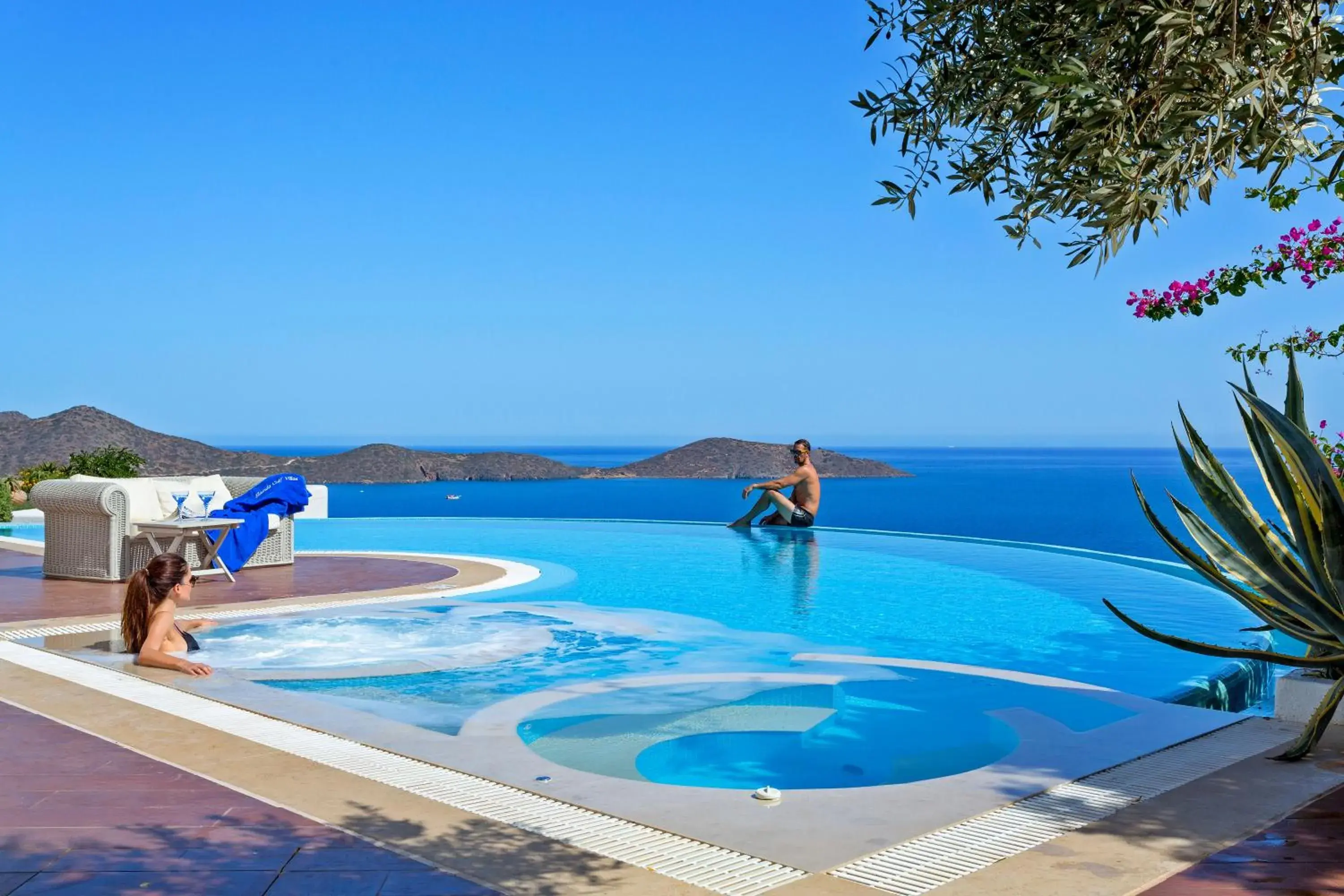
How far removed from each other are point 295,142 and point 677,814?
32.9m

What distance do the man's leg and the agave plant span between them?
11877 millimetres

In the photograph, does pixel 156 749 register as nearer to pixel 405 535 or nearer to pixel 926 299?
pixel 405 535

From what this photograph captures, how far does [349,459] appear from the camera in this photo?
50250 mm

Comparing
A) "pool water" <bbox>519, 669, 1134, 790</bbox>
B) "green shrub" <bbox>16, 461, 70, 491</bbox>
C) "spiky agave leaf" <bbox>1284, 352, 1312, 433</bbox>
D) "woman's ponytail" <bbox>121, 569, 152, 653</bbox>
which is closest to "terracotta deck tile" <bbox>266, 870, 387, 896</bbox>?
"pool water" <bbox>519, 669, 1134, 790</bbox>

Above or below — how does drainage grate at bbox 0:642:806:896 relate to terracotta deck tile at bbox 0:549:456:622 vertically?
below

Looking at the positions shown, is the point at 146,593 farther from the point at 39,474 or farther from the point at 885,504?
the point at 885,504

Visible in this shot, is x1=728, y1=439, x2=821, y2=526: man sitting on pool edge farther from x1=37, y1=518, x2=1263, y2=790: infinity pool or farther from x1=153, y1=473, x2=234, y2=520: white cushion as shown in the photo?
x1=153, y1=473, x2=234, y2=520: white cushion

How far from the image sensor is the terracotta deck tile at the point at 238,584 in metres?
8.91

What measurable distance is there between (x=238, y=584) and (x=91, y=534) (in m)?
1.46

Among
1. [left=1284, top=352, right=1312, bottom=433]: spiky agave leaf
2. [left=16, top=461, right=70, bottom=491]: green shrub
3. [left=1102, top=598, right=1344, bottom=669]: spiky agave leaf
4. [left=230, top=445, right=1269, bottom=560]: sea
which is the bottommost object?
[left=230, top=445, right=1269, bottom=560]: sea

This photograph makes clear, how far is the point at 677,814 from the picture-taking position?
3.80 meters

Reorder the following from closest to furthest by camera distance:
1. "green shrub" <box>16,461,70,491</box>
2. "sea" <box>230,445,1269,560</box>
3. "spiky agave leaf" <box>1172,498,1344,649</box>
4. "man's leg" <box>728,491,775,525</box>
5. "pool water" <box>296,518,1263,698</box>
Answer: "spiky agave leaf" <box>1172,498,1344,649</box> < "pool water" <box>296,518,1263,698</box> < "man's leg" <box>728,491,775,525</box> < "green shrub" <box>16,461,70,491</box> < "sea" <box>230,445,1269,560</box>

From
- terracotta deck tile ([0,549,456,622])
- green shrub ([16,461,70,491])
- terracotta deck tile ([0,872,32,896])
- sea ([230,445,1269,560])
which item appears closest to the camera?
terracotta deck tile ([0,872,32,896])

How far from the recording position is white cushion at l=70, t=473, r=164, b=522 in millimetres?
10672
